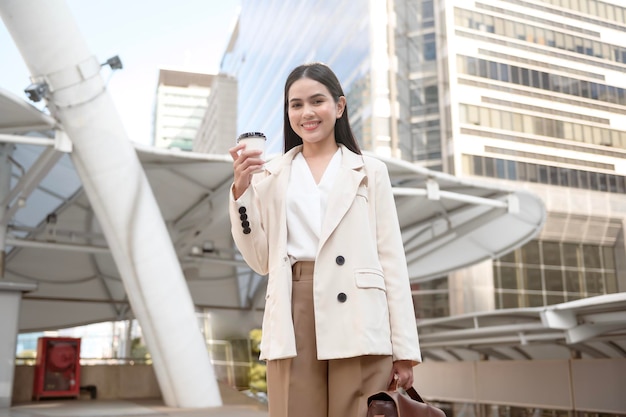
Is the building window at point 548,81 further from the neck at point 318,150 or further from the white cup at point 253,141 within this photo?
the white cup at point 253,141

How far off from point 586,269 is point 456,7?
18298 mm

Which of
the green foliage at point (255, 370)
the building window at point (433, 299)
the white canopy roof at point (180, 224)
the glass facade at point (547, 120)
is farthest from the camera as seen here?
the glass facade at point (547, 120)

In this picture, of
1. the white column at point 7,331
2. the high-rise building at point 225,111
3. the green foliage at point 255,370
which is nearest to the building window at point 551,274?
the green foliage at point 255,370

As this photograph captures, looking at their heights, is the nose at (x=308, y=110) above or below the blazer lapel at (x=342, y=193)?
above

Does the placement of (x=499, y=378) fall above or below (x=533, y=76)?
below

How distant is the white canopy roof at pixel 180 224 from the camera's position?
14.8m

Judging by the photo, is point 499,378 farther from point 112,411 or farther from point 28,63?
point 28,63

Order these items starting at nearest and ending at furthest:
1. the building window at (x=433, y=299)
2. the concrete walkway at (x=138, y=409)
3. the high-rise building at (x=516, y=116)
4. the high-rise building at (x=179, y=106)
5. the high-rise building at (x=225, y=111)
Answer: the concrete walkway at (x=138, y=409) → the building window at (x=433, y=299) → the high-rise building at (x=516, y=116) → the high-rise building at (x=225, y=111) → the high-rise building at (x=179, y=106)

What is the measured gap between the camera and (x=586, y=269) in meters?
42.8

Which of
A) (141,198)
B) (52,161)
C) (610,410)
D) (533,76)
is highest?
(533,76)

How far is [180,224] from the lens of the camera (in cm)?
1964

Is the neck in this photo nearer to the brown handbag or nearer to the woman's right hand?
the woman's right hand

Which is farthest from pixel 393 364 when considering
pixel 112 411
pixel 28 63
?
pixel 28 63

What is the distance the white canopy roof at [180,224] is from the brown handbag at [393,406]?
437 inches
